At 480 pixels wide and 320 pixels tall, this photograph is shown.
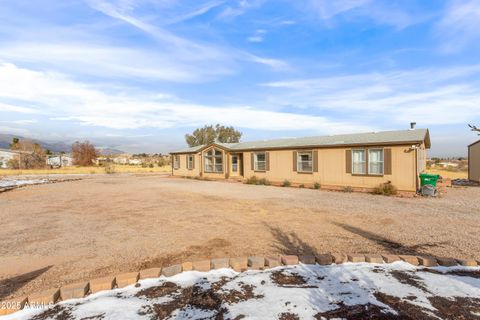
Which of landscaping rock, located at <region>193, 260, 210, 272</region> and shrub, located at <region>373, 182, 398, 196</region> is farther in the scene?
shrub, located at <region>373, 182, 398, 196</region>

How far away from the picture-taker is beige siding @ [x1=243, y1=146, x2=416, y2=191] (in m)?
13.8

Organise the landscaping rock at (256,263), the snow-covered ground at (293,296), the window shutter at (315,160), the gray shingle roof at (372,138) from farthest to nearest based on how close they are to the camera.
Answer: the window shutter at (315,160), the gray shingle roof at (372,138), the landscaping rock at (256,263), the snow-covered ground at (293,296)

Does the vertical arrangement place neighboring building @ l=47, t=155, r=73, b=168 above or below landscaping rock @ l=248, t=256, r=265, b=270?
above

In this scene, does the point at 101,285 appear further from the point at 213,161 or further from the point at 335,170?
the point at 213,161

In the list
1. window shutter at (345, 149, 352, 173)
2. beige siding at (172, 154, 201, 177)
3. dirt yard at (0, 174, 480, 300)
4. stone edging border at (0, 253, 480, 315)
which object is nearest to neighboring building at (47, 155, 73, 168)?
beige siding at (172, 154, 201, 177)

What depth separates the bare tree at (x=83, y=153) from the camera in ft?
191

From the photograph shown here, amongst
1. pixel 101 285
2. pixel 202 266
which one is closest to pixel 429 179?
pixel 202 266

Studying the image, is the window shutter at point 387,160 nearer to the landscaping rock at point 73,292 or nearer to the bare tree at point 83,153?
the landscaping rock at point 73,292

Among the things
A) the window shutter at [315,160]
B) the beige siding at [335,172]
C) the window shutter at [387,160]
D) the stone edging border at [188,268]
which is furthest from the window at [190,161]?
the stone edging border at [188,268]

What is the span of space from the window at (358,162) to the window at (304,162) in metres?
2.62

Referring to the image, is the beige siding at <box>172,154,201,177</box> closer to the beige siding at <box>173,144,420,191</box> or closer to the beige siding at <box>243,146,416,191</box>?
the beige siding at <box>173,144,420,191</box>

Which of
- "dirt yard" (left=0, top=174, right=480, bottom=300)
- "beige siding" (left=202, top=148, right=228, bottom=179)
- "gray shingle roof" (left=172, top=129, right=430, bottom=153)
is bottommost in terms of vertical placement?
"dirt yard" (left=0, top=174, right=480, bottom=300)

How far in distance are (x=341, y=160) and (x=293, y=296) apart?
13742 mm

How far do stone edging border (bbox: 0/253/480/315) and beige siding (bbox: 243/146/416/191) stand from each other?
10321 millimetres
